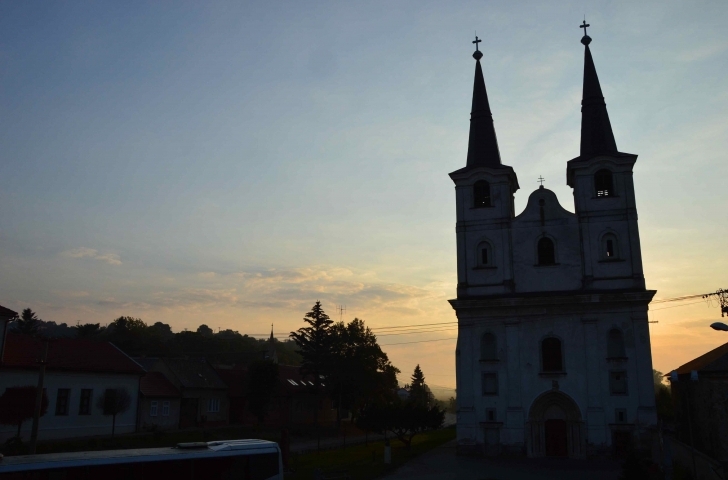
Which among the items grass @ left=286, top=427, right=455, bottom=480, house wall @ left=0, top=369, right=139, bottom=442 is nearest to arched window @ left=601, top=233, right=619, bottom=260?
grass @ left=286, top=427, right=455, bottom=480

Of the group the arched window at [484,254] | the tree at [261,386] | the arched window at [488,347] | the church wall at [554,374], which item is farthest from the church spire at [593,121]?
the tree at [261,386]

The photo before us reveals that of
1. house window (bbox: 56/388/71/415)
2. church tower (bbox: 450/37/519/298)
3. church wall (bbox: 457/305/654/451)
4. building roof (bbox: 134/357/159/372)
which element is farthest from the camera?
building roof (bbox: 134/357/159/372)

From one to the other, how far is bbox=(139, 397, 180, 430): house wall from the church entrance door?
26022 millimetres

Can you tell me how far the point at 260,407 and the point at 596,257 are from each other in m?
32.1

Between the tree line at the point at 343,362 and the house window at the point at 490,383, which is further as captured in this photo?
the tree line at the point at 343,362

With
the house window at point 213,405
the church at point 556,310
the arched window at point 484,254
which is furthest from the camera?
the house window at point 213,405

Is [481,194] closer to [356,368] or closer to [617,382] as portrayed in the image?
[617,382]

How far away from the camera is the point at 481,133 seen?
39656 mm

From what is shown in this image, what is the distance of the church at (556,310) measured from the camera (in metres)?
33.2

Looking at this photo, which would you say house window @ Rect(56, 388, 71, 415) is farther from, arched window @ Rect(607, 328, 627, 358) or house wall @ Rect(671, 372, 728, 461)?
house wall @ Rect(671, 372, 728, 461)

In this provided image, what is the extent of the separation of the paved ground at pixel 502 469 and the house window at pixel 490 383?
403 cm

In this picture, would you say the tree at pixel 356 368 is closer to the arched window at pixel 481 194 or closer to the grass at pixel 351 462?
the grass at pixel 351 462

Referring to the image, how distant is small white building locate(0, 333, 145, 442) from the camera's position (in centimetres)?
3484

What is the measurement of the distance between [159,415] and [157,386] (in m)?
2.40
